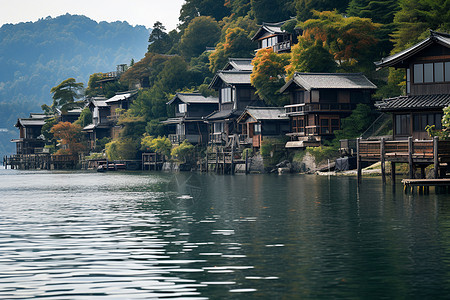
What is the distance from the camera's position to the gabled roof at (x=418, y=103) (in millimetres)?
52188

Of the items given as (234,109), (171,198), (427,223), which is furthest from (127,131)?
(427,223)

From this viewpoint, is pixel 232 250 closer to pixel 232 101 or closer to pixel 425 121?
Result: pixel 425 121

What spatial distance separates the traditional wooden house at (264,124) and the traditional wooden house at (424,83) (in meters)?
30.5

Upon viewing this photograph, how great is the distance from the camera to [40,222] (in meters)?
30.9

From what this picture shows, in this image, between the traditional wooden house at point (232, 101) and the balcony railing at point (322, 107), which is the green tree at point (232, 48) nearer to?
the traditional wooden house at point (232, 101)

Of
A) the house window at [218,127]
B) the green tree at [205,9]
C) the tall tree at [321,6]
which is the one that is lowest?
the house window at [218,127]

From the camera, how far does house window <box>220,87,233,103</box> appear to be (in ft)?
330

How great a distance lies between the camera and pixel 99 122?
140 meters

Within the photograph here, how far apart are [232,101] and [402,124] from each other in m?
45.6

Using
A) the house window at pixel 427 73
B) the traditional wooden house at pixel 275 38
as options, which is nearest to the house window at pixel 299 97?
the traditional wooden house at pixel 275 38

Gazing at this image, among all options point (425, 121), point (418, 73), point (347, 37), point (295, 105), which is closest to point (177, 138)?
point (295, 105)

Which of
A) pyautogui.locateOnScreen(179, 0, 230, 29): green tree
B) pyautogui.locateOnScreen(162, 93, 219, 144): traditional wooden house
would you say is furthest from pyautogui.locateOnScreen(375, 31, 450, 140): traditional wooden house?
pyautogui.locateOnScreen(179, 0, 230, 29): green tree

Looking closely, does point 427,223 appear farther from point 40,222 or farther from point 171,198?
point 171,198

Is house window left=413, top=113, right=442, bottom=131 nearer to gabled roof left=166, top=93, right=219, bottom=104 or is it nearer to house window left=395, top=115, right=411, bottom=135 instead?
house window left=395, top=115, right=411, bottom=135
